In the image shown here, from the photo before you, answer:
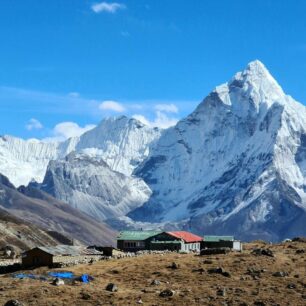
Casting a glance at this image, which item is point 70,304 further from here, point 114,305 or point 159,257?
point 159,257

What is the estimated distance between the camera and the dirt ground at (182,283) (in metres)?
102

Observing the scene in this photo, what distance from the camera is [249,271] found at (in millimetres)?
121625

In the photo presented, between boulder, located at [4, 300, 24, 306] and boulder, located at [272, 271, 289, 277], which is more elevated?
boulder, located at [272, 271, 289, 277]

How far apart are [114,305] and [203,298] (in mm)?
11673

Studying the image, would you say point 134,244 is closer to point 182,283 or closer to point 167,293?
point 182,283

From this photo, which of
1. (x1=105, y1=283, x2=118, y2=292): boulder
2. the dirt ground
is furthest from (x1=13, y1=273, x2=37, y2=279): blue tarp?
(x1=105, y1=283, x2=118, y2=292): boulder

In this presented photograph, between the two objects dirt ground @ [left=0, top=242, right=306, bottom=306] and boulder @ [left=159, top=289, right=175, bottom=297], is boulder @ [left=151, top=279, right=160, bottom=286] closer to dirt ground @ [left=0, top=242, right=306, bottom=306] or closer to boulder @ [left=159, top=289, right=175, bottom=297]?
dirt ground @ [left=0, top=242, right=306, bottom=306]

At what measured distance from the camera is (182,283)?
113312mm

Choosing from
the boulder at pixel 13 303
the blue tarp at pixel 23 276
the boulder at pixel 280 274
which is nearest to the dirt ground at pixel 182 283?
the boulder at pixel 280 274

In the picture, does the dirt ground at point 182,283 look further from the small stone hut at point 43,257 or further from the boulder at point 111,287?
the small stone hut at point 43,257

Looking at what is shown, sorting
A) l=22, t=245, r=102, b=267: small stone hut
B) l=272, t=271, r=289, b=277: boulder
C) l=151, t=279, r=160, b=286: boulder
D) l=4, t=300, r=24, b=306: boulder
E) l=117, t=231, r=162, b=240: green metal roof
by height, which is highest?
l=117, t=231, r=162, b=240: green metal roof

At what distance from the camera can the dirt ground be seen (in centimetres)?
10231

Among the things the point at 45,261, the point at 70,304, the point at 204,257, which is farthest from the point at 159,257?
the point at 70,304

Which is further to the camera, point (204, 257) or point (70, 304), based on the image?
point (204, 257)
